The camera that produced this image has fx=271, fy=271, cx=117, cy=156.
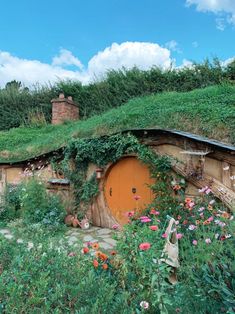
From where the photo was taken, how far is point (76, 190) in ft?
20.7

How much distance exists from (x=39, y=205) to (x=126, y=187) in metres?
1.97

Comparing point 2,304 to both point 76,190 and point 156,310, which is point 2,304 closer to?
point 156,310

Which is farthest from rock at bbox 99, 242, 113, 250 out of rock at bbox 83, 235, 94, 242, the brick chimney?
the brick chimney

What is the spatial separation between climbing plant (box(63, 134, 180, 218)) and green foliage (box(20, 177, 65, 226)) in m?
0.52

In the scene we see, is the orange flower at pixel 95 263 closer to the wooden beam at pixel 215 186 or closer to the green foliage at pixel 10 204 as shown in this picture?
the wooden beam at pixel 215 186

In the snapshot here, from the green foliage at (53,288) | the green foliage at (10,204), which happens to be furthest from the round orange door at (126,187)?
the green foliage at (53,288)

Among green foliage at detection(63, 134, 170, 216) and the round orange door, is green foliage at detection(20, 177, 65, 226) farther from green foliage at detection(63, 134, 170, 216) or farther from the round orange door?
the round orange door

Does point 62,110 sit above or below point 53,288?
above

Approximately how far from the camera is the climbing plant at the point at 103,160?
199 inches

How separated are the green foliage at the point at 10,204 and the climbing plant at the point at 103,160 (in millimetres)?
1585

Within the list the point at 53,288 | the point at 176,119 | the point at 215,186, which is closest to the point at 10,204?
the point at 176,119

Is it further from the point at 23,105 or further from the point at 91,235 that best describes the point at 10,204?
the point at 23,105

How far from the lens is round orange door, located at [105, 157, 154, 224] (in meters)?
5.45

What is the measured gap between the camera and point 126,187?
5.73m
